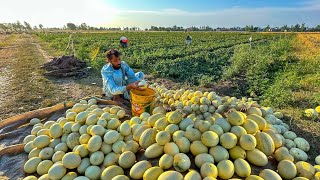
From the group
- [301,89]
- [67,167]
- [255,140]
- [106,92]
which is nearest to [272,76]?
[301,89]

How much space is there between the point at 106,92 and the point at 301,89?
19.4 feet

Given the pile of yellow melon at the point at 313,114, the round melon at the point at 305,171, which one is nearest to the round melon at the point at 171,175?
the round melon at the point at 305,171

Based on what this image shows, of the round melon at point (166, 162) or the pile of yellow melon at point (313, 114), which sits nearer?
the round melon at point (166, 162)

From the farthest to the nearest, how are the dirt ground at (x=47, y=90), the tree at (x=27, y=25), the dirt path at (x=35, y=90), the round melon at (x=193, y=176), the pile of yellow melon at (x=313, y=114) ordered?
the tree at (x=27, y=25) < the dirt path at (x=35, y=90) < the pile of yellow melon at (x=313, y=114) < the dirt ground at (x=47, y=90) < the round melon at (x=193, y=176)

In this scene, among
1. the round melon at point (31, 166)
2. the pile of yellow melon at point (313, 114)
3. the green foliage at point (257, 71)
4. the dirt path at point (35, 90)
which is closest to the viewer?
the round melon at point (31, 166)

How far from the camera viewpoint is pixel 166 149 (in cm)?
249

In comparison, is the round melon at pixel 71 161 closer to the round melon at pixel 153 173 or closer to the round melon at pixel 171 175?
the round melon at pixel 153 173

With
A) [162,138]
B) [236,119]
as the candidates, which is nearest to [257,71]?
[236,119]

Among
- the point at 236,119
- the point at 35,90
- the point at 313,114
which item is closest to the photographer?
the point at 236,119

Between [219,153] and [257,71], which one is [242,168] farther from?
[257,71]

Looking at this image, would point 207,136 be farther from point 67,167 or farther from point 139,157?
point 67,167

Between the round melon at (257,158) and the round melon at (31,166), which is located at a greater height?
the round melon at (257,158)

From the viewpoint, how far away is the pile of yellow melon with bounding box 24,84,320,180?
7.66ft

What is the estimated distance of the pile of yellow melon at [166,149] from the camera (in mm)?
2336
